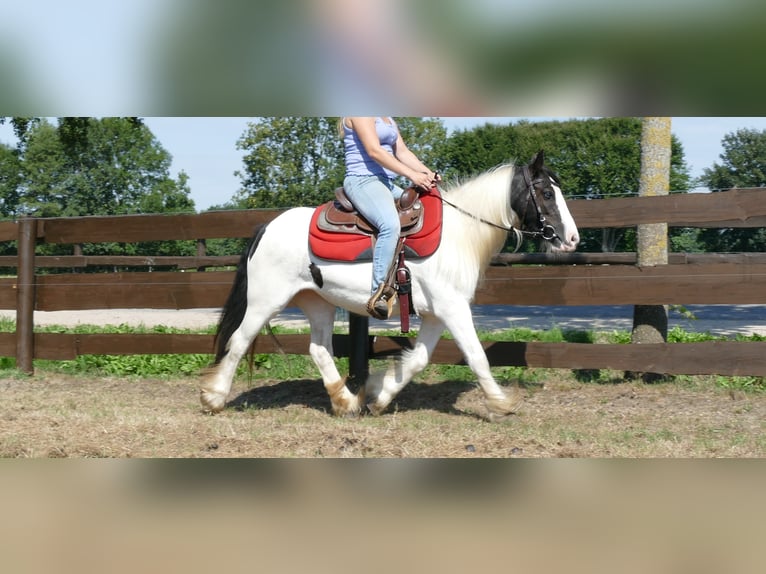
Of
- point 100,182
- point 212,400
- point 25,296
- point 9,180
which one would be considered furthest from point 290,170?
point 212,400

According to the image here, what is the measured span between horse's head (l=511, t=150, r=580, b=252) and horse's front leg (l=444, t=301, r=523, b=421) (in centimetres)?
77

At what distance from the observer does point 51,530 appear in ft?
5.59

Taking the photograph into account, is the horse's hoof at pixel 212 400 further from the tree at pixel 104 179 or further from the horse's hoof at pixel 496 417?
the tree at pixel 104 179

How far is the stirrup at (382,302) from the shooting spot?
207 inches

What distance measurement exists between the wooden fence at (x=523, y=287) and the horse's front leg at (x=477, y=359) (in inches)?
52.5

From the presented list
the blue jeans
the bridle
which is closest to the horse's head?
the bridle

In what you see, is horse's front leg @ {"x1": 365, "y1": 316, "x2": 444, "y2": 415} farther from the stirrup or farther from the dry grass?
the stirrup

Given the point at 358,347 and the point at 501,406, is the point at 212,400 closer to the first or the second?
the point at 358,347

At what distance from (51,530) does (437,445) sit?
3119 millimetres

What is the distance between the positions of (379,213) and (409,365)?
119 cm

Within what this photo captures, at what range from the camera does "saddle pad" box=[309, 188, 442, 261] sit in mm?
5359

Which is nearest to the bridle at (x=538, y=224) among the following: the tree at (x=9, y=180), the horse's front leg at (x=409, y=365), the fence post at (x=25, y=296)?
the horse's front leg at (x=409, y=365)

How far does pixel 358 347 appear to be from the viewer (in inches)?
265
